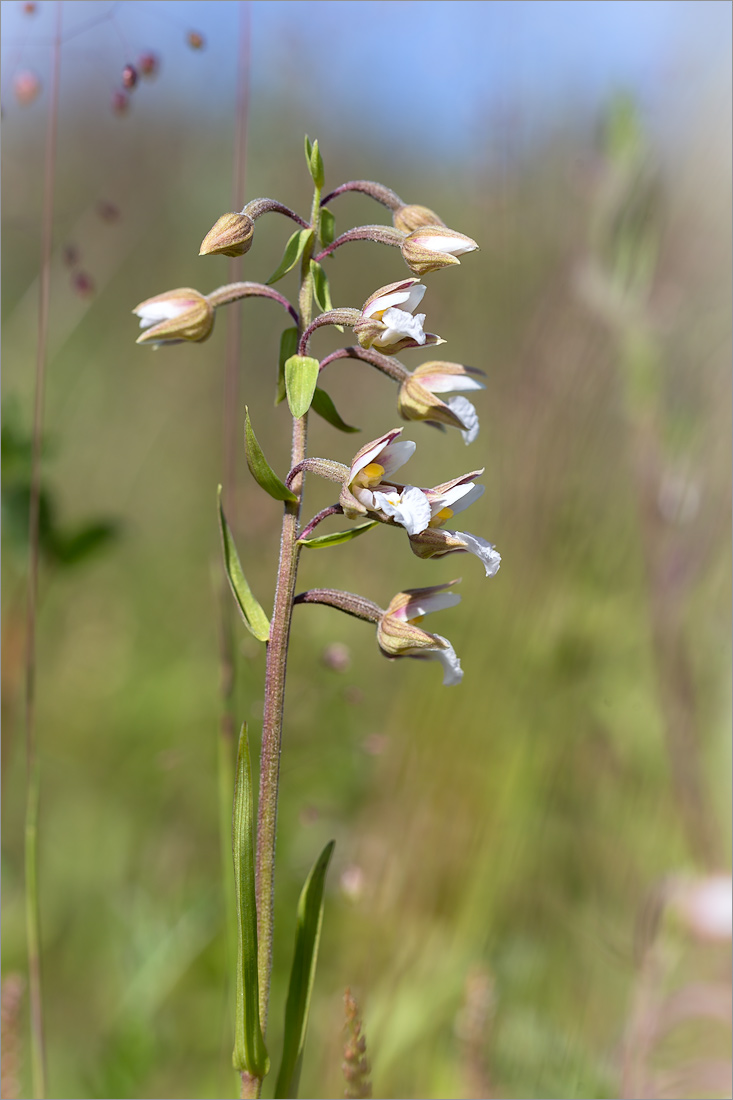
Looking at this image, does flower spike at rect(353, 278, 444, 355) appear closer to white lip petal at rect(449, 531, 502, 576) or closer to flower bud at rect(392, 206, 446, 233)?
flower bud at rect(392, 206, 446, 233)

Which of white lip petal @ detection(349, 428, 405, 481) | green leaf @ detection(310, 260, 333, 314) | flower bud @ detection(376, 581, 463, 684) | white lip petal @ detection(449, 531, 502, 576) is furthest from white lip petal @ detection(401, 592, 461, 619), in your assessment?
green leaf @ detection(310, 260, 333, 314)

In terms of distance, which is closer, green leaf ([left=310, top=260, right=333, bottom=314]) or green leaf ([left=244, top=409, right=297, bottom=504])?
green leaf ([left=244, top=409, right=297, bottom=504])

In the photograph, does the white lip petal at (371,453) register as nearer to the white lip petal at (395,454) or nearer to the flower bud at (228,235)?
the white lip petal at (395,454)

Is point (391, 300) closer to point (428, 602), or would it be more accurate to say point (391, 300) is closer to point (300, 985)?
point (428, 602)

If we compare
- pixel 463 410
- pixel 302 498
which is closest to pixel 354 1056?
pixel 302 498

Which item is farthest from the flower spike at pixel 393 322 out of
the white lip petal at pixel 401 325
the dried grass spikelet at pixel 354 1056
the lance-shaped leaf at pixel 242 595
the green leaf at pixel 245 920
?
the dried grass spikelet at pixel 354 1056
